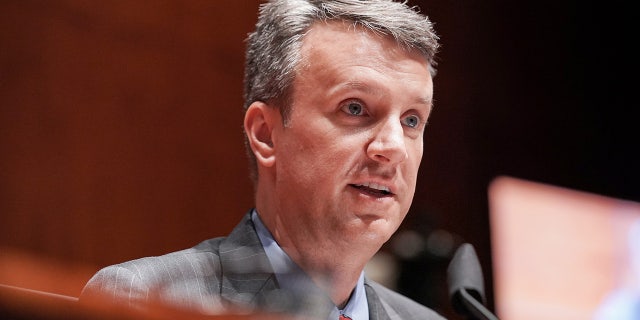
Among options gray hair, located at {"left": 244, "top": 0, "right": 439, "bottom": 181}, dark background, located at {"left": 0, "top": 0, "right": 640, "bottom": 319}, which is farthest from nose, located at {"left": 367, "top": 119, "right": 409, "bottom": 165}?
dark background, located at {"left": 0, "top": 0, "right": 640, "bottom": 319}

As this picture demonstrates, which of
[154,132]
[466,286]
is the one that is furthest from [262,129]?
[154,132]

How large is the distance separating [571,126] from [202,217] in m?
2.08

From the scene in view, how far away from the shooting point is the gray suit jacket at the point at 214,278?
5.87 feet

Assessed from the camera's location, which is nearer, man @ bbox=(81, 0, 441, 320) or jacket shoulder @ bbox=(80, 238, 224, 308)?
jacket shoulder @ bbox=(80, 238, 224, 308)

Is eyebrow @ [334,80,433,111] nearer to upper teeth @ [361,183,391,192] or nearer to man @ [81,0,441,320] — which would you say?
man @ [81,0,441,320]

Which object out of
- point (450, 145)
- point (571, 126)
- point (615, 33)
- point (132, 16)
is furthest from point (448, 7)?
point (615, 33)

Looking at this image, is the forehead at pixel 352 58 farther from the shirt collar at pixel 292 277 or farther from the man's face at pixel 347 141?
the shirt collar at pixel 292 277

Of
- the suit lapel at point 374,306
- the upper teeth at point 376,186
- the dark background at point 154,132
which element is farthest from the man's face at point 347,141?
the dark background at point 154,132

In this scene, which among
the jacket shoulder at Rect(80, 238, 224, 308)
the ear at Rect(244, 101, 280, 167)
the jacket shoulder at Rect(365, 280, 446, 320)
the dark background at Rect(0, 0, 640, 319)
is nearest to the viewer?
the jacket shoulder at Rect(80, 238, 224, 308)

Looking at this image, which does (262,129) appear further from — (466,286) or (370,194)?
(466,286)

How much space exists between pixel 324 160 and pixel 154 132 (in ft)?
3.31

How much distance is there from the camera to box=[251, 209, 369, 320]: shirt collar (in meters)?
1.92

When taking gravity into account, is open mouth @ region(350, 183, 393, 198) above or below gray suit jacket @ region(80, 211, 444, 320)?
above

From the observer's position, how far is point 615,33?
Answer: 4.31 m
